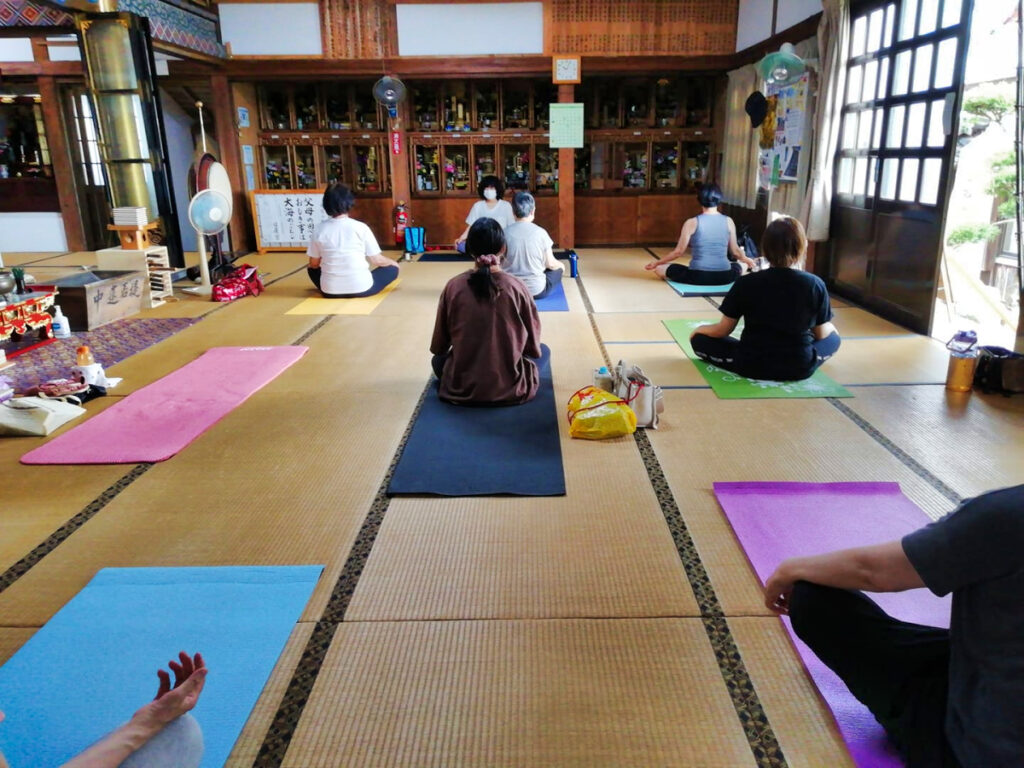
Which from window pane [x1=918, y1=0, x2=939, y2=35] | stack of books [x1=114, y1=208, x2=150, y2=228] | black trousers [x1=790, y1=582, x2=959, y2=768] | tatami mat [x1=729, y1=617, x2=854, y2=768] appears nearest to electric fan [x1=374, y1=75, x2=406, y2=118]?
stack of books [x1=114, y1=208, x2=150, y2=228]

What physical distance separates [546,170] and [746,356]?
6153 mm

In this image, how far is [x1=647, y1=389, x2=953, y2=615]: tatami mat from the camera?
2.25m

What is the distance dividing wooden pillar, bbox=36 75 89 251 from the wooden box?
13.3 ft

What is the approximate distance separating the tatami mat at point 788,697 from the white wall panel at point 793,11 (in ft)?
18.9

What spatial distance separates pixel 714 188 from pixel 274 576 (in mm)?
5212

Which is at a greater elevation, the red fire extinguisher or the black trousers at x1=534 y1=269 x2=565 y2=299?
the red fire extinguisher

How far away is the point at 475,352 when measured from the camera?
11.4 ft

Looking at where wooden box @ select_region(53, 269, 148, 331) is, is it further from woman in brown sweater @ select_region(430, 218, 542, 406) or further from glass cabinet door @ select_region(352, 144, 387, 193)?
glass cabinet door @ select_region(352, 144, 387, 193)

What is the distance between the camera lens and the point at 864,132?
221 inches

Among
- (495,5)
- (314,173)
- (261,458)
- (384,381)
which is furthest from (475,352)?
Result: (314,173)

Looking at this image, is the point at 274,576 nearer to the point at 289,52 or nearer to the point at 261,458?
the point at 261,458

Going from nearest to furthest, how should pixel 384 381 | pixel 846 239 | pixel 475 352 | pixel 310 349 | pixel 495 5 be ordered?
pixel 475 352, pixel 384 381, pixel 310 349, pixel 846 239, pixel 495 5

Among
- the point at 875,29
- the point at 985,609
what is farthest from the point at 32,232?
the point at 985,609

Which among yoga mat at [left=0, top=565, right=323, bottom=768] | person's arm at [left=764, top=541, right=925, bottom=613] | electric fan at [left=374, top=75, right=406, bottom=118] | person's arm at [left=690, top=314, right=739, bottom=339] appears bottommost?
yoga mat at [left=0, top=565, right=323, bottom=768]
